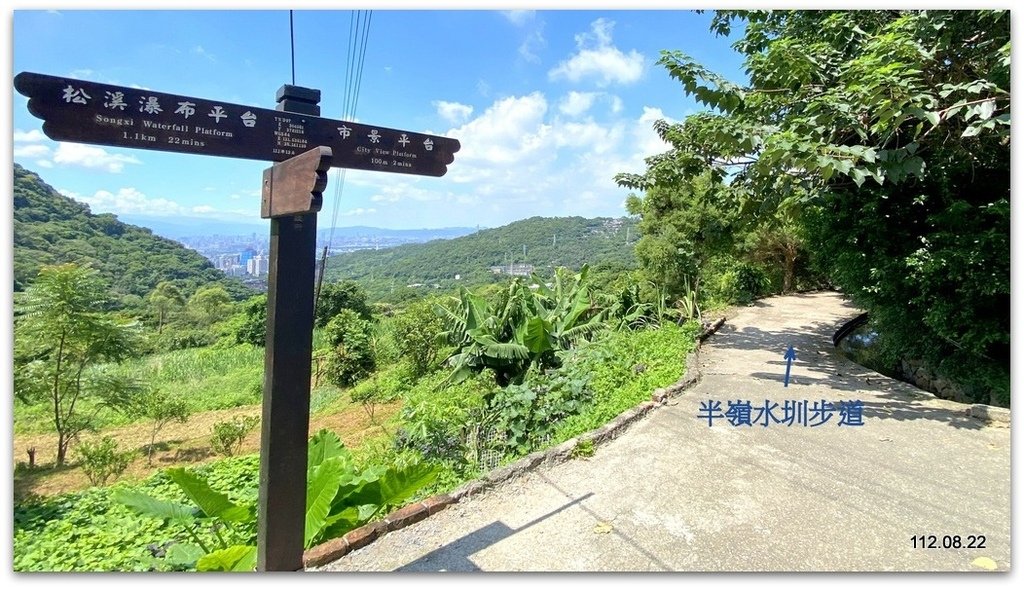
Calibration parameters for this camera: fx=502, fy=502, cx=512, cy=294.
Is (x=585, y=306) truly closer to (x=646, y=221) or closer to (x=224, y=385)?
(x=646, y=221)

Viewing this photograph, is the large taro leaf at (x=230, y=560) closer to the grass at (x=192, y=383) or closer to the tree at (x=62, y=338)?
the tree at (x=62, y=338)

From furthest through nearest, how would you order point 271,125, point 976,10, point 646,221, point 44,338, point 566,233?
point 566,233, point 646,221, point 44,338, point 976,10, point 271,125

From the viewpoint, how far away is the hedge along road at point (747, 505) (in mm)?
2422

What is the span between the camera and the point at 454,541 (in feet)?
8.44

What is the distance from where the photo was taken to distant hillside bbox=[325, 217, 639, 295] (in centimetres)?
3122

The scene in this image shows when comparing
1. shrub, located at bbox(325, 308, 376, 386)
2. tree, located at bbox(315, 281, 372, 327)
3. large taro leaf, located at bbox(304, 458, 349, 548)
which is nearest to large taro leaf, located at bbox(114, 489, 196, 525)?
large taro leaf, located at bbox(304, 458, 349, 548)

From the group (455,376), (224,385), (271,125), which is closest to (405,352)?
(455,376)

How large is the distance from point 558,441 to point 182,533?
2.62 meters

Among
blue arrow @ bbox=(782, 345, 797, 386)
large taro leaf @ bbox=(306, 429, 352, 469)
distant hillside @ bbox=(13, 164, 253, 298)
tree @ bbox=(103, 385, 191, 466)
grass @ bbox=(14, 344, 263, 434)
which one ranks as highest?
distant hillside @ bbox=(13, 164, 253, 298)

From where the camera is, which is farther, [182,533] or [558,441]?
[558,441]

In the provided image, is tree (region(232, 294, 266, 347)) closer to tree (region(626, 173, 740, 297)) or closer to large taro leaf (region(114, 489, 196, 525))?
tree (region(626, 173, 740, 297))

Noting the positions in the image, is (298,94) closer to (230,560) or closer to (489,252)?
(230,560)

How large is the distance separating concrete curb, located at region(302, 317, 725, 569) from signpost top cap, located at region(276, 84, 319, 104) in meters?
2.05

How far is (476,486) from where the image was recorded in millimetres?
3057
